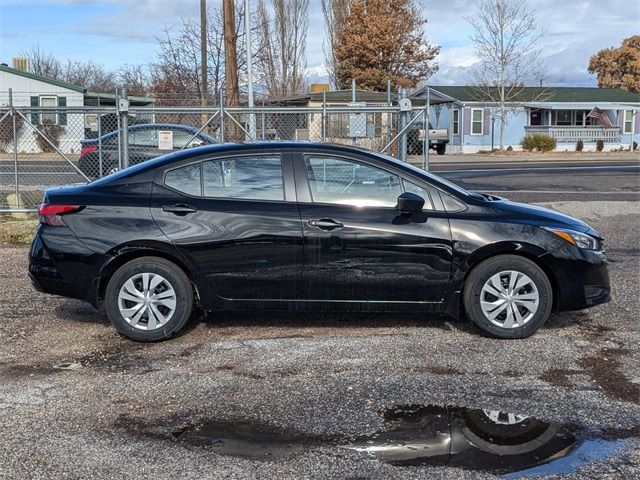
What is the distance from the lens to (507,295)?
6.42 m

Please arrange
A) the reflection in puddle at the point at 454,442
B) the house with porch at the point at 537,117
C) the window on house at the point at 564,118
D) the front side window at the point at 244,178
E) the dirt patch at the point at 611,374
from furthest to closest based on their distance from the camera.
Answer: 1. the window on house at the point at 564,118
2. the house with porch at the point at 537,117
3. the front side window at the point at 244,178
4. the dirt patch at the point at 611,374
5. the reflection in puddle at the point at 454,442

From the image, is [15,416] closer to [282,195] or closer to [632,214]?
[282,195]

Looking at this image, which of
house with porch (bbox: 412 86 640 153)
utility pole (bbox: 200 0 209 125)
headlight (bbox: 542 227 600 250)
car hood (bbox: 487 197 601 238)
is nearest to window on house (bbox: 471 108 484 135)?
house with porch (bbox: 412 86 640 153)

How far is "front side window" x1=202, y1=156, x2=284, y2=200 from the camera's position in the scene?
653cm

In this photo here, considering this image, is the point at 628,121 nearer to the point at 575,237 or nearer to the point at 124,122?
the point at 124,122

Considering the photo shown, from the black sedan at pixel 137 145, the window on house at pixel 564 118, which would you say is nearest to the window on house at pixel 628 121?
the window on house at pixel 564 118

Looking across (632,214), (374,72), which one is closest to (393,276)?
(632,214)

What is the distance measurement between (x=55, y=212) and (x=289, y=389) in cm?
263

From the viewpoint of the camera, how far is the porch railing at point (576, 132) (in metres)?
46.2

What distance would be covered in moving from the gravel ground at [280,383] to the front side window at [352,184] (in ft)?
3.80

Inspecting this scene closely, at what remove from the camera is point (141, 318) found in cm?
642

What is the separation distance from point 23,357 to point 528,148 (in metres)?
41.4

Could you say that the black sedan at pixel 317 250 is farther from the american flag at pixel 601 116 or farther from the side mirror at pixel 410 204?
the american flag at pixel 601 116

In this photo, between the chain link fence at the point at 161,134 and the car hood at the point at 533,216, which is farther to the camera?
the chain link fence at the point at 161,134
